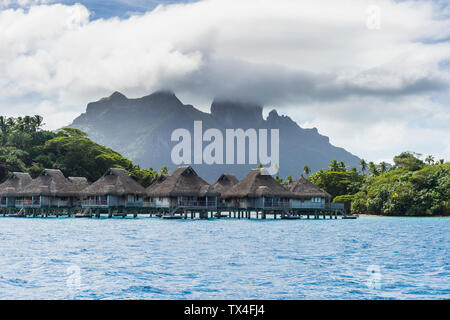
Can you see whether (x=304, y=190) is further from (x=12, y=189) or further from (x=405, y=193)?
(x=12, y=189)

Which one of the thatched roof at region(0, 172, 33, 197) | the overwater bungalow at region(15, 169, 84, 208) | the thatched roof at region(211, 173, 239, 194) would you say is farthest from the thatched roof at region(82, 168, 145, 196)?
the thatched roof at region(211, 173, 239, 194)

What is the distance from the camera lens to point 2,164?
60500 millimetres

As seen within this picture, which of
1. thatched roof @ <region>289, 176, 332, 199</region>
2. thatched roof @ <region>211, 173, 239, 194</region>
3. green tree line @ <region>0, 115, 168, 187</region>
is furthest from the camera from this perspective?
green tree line @ <region>0, 115, 168, 187</region>

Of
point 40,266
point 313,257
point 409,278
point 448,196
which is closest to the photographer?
point 409,278

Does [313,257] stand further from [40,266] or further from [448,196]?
[448,196]

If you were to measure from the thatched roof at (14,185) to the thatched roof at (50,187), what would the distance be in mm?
795

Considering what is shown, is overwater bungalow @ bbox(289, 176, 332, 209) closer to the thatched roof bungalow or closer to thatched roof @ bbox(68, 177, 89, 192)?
the thatched roof bungalow

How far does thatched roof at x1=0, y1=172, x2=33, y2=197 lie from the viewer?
51.7 metres

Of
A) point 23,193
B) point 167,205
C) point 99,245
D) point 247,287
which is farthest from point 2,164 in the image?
point 247,287

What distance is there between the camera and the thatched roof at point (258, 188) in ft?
155

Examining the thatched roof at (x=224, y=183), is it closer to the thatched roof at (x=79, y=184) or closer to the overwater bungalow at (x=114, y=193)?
the overwater bungalow at (x=114, y=193)

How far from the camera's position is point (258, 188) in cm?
4775

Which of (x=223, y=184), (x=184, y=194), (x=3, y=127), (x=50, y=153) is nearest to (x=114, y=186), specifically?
(x=184, y=194)

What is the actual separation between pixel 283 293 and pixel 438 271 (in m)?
6.34
